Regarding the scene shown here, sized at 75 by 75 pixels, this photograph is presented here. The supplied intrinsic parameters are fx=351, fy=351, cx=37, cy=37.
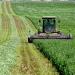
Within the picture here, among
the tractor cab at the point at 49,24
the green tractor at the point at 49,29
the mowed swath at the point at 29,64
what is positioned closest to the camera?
the mowed swath at the point at 29,64

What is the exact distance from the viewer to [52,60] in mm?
26375

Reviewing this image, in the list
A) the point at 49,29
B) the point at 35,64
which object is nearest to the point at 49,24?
the point at 49,29

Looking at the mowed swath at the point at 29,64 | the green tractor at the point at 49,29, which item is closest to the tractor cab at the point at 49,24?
the green tractor at the point at 49,29

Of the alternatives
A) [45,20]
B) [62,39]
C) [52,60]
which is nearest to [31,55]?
[52,60]

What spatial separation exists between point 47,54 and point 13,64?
4305mm

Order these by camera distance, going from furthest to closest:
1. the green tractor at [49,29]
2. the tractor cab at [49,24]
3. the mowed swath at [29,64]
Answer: the tractor cab at [49,24], the green tractor at [49,29], the mowed swath at [29,64]

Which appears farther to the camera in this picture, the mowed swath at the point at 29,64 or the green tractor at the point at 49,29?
the green tractor at the point at 49,29

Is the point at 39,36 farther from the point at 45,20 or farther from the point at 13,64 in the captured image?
the point at 13,64

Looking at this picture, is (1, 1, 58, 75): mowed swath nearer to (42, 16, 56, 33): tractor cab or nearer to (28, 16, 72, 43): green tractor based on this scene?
(28, 16, 72, 43): green tractor

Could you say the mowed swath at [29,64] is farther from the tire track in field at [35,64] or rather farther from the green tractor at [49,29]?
the green tractor at [49,29]

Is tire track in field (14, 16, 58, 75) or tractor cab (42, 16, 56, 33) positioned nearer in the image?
tire track in field (14, 16, 58, 75)

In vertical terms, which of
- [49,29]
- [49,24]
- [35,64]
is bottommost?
[49,29]

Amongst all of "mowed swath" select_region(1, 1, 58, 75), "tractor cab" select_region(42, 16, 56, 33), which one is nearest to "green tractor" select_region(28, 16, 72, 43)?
"tractor cab" select_region(42, 16, 56, 33)

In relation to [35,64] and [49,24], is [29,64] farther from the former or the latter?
[49,24]
